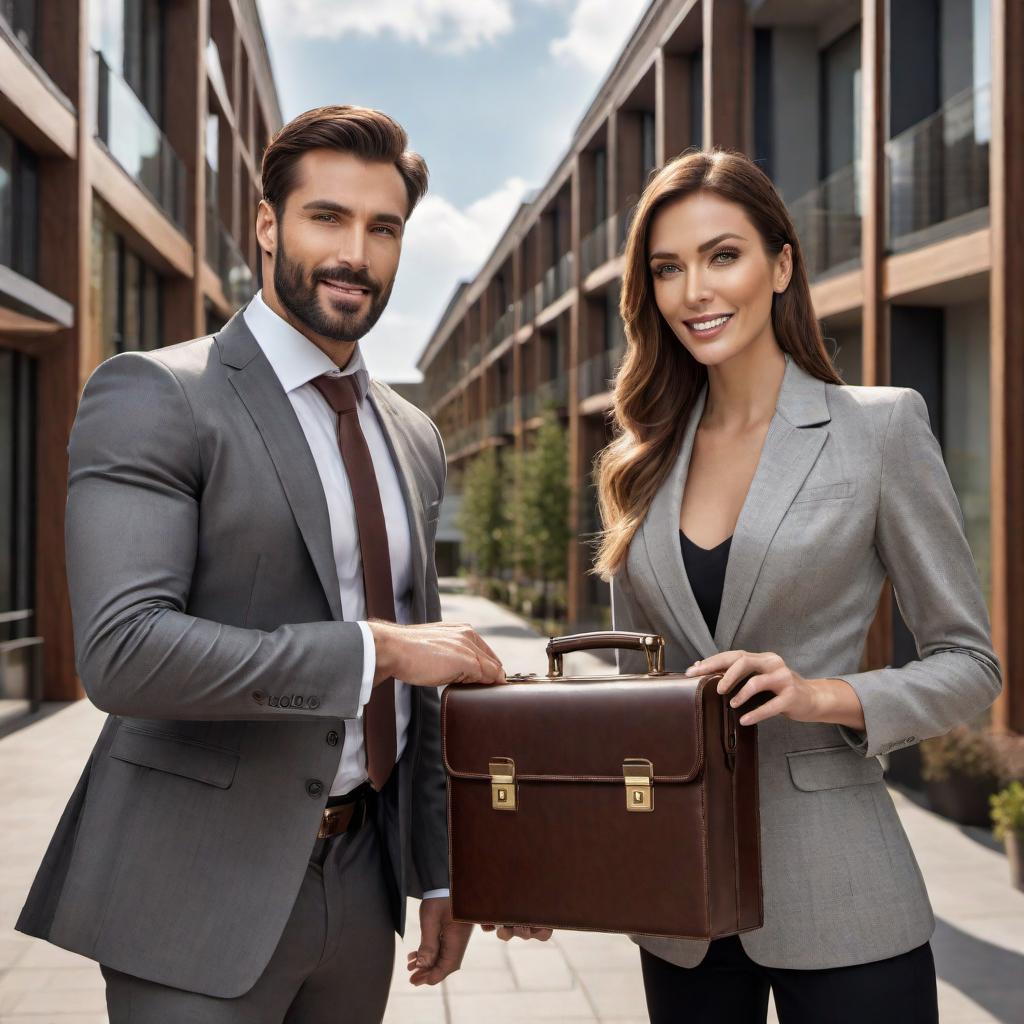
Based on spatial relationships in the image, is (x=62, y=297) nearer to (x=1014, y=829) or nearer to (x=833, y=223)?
(x=833, y=223)

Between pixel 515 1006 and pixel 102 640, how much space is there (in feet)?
13.5

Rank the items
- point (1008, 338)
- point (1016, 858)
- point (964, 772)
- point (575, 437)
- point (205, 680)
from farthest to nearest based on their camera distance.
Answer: point (575, 437), point (1008, 338), point (964, 772), point (1016, 858), point (205, 680)

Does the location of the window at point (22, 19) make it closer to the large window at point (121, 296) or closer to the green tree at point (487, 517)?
the large window at point (121, 296)

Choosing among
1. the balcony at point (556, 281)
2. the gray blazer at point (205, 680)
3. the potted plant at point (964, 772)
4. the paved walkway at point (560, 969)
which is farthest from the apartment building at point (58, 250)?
the balcony at point (556, 281)

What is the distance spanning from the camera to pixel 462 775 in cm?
211

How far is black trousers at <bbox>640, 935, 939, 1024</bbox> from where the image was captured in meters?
2.15

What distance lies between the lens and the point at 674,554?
7.80 feet

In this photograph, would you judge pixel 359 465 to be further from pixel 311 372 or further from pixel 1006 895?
pixel 1006 895

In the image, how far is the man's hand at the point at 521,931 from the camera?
2.12m

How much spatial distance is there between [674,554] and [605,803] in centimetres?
57

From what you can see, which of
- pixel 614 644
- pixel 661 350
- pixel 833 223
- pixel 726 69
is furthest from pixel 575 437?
pixel 614 644

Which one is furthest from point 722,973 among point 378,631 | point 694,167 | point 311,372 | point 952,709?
point 694,167

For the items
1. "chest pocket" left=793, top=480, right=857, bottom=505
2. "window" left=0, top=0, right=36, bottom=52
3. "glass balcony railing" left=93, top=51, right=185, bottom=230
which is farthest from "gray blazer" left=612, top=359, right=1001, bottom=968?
"glass balcony railing" left=93, top=51, right=185, bottom=230

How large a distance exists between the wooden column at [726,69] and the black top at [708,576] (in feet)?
52.8
